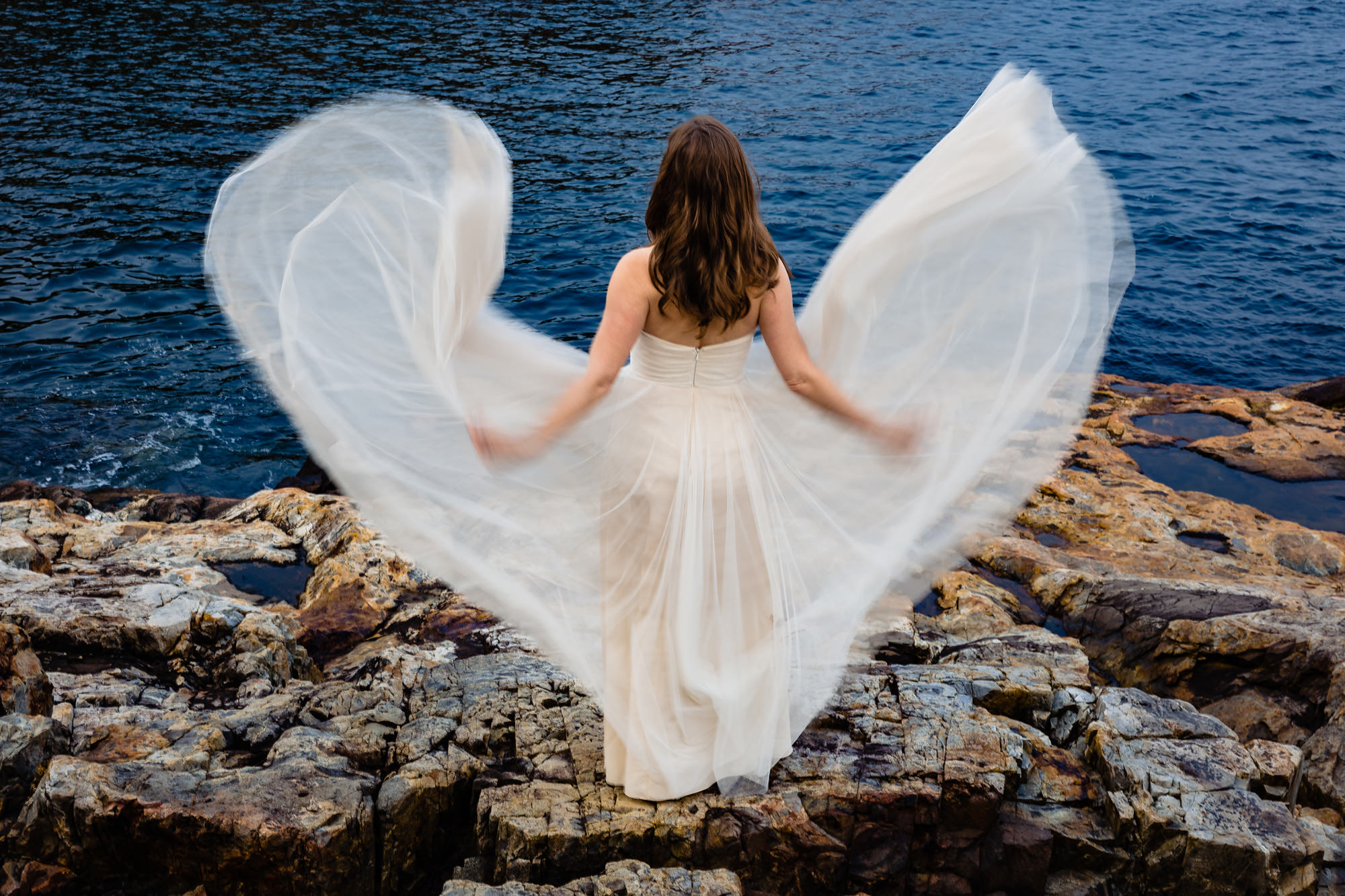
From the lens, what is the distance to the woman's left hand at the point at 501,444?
3.42 m

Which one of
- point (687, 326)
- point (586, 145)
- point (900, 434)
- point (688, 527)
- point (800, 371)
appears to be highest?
point (687, 326)

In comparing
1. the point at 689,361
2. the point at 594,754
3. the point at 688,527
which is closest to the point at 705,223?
the point at 689,361

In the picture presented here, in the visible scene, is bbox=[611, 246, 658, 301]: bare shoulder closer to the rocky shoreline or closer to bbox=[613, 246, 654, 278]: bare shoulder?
bbox=[613, 246, 654, 278]: bare shoulder

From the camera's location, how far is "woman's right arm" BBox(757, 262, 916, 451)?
3258mm

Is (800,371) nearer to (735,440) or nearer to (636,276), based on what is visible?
(735,440)

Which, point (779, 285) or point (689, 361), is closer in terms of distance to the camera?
point (779, 285)

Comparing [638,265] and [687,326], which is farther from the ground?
[638,265]

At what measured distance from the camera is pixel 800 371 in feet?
11.3

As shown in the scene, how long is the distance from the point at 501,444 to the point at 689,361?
0.74 meters

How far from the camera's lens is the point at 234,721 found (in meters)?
4.02

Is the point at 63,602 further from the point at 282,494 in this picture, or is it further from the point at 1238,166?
the point at 1238,166

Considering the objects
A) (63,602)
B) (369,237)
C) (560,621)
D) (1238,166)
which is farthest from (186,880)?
(1238,166)

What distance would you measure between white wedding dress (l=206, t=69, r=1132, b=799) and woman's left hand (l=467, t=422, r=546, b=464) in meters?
A: 0.10

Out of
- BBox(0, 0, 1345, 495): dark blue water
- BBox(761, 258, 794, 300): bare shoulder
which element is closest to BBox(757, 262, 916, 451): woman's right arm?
BBox(761, 258, 794, 300): bare shoulder
